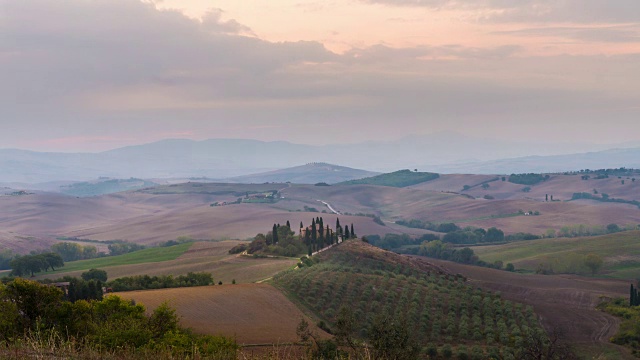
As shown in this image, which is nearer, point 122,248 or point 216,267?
point 216,267

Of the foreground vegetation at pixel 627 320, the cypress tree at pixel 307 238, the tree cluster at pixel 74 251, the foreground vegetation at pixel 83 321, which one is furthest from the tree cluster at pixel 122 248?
the foreground vegetation at pixel 83 321

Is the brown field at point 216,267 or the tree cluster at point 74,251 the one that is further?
the tree cluster at point 74,251

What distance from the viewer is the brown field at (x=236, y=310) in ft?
191

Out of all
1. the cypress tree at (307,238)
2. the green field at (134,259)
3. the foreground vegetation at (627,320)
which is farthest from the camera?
the green field at (134,259)

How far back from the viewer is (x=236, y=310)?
219ft

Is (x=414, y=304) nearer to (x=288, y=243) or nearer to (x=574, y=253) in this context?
(x=288, y=243)

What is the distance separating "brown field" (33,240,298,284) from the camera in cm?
9575

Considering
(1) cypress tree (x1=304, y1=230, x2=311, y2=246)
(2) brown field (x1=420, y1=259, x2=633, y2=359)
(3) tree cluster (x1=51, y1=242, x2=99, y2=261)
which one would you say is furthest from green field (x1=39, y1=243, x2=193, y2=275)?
(2) brown field (x1=420, y1=259, x2=633, y2=359)

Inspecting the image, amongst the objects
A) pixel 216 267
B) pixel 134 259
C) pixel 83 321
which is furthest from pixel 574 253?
pixel 83 321

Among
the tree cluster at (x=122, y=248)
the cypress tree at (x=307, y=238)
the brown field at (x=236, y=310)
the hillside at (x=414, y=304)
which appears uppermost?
the cypress tree at (x=307, y=238)

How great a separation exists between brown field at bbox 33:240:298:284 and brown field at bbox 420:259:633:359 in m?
37.7

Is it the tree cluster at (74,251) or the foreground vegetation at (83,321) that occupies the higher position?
the foreground vegetation at (83,321)

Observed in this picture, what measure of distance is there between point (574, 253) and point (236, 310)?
10673 centimetres

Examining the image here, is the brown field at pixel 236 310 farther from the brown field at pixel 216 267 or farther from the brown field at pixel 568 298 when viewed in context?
the brown field at pixel 568 298
